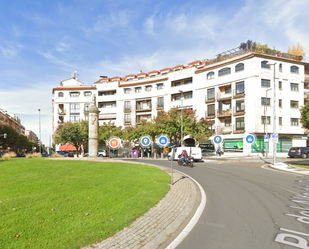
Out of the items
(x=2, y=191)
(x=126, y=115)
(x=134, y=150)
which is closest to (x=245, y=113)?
(x=134, y=150)

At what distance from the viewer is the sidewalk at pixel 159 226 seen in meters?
3.97

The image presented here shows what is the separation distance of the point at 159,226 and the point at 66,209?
7.50 feet

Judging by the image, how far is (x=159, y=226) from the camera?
192 inches

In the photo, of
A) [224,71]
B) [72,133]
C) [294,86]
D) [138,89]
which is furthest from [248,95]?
[72,133]

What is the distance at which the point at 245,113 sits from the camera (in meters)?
35.4

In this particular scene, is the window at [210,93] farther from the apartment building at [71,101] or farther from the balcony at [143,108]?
the apartment building at [71,101]

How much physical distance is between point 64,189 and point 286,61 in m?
41.4

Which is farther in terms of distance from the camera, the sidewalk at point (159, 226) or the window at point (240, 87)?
the window at point (240, 87)

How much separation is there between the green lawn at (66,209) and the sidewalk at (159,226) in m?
0.18

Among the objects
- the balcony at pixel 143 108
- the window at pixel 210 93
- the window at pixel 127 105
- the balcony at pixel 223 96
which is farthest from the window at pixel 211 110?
the window at pixel 127 105

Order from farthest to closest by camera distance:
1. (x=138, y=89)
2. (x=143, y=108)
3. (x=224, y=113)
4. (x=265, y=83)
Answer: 1. (x=138, y=89)
2. (x=143, y=108)
3. (x=224, y=113)
4. (x=265, y=83)

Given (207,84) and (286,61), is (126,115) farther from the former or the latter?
(286,61)

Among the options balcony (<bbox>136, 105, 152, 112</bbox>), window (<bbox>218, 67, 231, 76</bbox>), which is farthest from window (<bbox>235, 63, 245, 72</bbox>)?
balcony (<bbox>136, 105, 152, 112</bbox>)

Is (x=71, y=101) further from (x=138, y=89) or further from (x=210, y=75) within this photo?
(x=210, y=75)
